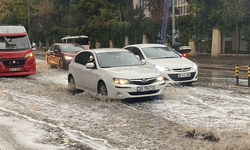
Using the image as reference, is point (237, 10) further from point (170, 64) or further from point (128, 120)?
point (128, 120)

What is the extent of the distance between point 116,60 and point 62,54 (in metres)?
10.4

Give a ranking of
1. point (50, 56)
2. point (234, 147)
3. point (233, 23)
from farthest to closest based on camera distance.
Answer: point (233, 23) → point (50, 56) → point (234, 147)

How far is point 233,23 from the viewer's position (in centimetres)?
2800

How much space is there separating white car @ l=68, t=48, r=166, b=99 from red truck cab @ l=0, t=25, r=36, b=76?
5551 mm

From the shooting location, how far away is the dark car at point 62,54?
20.9 meters

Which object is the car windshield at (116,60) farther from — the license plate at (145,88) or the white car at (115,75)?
the license plate at (145,88)

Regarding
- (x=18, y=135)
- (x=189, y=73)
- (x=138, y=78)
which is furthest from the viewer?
(x=189, y=73)

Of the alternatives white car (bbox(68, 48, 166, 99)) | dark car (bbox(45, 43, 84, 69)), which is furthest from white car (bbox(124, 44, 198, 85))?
dark car (bbox(45, 43, 84, 69))

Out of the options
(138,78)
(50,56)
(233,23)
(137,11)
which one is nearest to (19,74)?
(50,56)

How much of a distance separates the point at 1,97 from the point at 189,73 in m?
6.22

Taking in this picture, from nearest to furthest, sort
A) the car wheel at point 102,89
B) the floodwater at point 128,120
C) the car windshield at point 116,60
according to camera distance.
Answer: the floodwater at point 128,120, the car wheel at point 102,89, the car windshield at point 116,60

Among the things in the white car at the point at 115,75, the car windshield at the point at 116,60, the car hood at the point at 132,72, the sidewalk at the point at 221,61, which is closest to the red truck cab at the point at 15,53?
the white car at the point at 115,75

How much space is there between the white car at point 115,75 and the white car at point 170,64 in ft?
3.88

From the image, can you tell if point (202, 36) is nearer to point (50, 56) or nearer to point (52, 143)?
point (50, 56)
